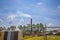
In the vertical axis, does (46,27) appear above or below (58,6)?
below

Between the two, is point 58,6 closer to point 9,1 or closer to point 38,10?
point 38,10

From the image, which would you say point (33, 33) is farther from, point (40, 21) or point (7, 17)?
point (7, 17)

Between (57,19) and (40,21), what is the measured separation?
29cm

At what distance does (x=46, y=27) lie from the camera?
289cm

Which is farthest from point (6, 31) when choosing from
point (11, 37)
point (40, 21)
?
point (40, 21)

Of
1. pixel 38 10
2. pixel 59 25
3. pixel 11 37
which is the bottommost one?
pixel 11 37

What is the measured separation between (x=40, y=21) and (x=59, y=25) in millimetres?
325

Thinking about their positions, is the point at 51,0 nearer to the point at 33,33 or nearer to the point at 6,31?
the point at 33,33

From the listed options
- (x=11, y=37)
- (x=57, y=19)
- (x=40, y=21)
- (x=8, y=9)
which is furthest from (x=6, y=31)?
(x=57, y=19)

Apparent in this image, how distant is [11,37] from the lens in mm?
2830

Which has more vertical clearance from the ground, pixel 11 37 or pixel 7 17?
pixel 7 17

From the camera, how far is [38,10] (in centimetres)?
292

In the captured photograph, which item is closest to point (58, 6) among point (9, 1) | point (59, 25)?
point (59, 25)

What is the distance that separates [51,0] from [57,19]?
346 millimetres
